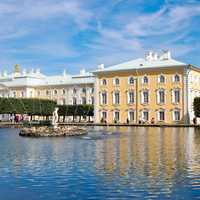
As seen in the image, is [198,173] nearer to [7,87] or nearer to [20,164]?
[20,164]

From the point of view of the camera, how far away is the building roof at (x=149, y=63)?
61987 mm

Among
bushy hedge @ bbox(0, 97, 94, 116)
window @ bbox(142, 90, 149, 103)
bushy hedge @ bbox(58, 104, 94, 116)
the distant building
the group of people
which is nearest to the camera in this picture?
window @ bbox(142, 90, 149, 103)

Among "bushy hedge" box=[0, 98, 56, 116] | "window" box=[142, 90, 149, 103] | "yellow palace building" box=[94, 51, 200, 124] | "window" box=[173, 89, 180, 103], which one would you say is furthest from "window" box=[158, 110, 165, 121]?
"bushy hedge" box=[0, 98, 56, 116]

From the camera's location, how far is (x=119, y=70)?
65438 millimetres

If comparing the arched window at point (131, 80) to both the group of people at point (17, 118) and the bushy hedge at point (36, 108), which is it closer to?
the bushy hedge at point (36, 108)

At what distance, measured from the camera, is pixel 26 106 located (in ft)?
235

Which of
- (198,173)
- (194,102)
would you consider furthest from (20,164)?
(194,102)

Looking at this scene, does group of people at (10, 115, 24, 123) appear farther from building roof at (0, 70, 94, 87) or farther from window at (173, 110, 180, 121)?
window at (173, 110, 180, 121)

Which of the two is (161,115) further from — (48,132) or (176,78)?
(48,132)

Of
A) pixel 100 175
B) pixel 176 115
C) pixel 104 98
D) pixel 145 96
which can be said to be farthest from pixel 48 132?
pixel 104 98

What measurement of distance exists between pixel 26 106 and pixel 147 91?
20.3 m

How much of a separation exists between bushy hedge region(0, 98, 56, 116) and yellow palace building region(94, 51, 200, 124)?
11.6 m

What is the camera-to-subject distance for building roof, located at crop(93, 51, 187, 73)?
203ft

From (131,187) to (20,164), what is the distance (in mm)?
5378
